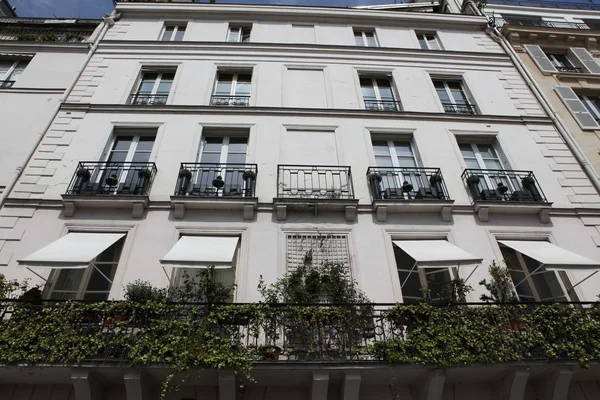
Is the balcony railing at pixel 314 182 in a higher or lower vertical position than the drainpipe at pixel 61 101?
lower

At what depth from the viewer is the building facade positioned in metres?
6.43

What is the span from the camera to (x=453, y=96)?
12.2 metres

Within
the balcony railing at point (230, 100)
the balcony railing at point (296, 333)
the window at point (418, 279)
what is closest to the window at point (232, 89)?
the balcony railing at point (230, 100)

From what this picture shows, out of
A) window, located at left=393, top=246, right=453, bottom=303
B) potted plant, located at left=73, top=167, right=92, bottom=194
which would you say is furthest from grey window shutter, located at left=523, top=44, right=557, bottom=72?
potted plant, located at left=73, top=167, right=92, bottom=194

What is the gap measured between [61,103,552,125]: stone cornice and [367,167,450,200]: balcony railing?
207cm

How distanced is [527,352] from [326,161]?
5.93 m

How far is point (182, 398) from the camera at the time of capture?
20.2 feet

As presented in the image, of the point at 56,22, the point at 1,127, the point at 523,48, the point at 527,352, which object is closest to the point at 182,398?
the point at 527,352

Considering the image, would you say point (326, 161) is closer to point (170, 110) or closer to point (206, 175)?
point (206, 175)

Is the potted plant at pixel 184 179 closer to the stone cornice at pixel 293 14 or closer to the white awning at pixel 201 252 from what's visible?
the white awning at pixel 201 252

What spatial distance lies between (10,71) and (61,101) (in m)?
3.31

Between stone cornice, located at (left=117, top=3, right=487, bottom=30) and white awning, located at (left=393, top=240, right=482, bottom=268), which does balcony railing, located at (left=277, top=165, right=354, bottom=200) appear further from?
stone cornice, located at (left=117, top=3, right=487, bottom=30)

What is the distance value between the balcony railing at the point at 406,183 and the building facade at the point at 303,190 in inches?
1.9

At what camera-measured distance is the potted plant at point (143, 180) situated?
28.4 feet
